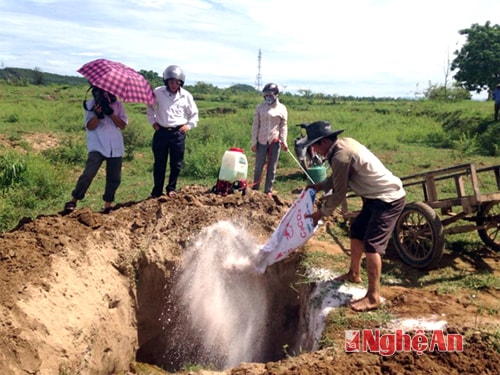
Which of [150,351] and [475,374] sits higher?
[475,374]

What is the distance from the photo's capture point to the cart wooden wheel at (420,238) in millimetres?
4773

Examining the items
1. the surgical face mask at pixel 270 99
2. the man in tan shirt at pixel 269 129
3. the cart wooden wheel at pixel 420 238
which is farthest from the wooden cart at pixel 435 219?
the surgical face mask at pixel 270 99

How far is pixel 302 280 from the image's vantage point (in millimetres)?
5094

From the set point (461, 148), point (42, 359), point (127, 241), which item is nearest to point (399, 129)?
point (461, 148)

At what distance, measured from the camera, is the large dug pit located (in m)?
5.29

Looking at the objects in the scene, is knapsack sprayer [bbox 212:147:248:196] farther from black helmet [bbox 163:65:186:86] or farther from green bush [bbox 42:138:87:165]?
green bush [bbox 42:138:87:165]

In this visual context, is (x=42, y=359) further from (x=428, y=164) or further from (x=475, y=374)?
(x=428, y=164)

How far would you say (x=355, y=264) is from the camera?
458 cm

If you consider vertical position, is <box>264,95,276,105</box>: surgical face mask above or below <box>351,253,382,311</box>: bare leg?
above

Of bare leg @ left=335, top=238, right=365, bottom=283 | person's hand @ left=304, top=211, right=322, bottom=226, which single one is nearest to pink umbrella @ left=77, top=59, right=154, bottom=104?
person's hand @ left=304, top=211, right=322, bottom=226

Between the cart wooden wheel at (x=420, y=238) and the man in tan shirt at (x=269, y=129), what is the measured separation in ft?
6.70

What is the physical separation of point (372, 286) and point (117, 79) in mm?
3472

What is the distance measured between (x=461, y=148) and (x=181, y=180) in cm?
845

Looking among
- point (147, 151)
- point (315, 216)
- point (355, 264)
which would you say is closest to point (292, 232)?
point (315, 216)
